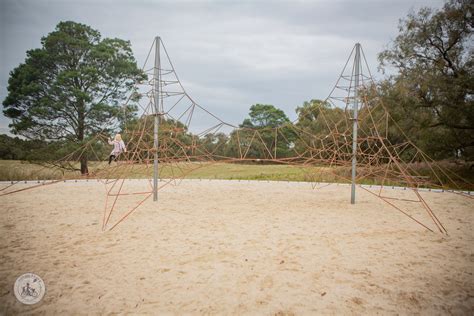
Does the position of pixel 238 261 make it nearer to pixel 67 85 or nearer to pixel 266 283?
pixel 266 283

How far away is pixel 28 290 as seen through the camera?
284 cm

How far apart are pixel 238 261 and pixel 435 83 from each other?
1240 cm

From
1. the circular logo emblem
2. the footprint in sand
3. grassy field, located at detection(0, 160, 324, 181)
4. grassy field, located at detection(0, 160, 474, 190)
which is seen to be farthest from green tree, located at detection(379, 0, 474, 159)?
the circular logo emblem

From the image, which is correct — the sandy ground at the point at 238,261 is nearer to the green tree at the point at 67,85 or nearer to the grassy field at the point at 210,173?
the grassy field at the point at 210,173

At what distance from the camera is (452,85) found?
446 inches

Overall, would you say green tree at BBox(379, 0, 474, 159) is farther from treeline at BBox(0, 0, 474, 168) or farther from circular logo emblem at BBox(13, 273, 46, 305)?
circular logo emblem at BBox(13, 273, 46, 305)

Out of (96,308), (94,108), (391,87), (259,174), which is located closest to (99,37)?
(94,108)

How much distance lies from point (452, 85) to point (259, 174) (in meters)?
10.4

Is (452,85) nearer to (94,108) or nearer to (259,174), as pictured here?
(259,174)

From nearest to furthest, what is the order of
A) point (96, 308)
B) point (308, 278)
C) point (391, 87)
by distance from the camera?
point (96, 308) < point (308, 278) < point (391, 87)

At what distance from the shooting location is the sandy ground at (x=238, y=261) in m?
A: 2.83

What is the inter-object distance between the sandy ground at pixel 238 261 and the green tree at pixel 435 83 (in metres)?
6.91

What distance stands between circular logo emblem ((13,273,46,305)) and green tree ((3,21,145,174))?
44.6ft

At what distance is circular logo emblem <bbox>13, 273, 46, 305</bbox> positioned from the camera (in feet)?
9.07
